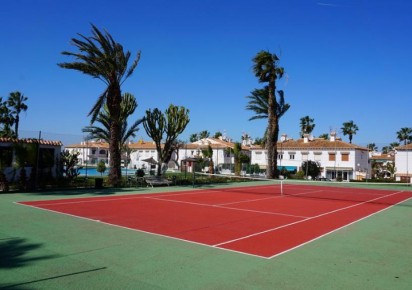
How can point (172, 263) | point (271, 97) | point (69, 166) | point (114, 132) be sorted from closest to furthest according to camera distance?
1. point (172, 263)
2. point (69, 166)
3. point (114, 132)
4. point (271, 97)

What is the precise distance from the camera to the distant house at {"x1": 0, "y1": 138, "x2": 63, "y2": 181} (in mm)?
21859

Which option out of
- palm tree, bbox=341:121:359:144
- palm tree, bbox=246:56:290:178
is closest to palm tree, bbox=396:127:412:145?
palm tree, bbox=341:121:359:144

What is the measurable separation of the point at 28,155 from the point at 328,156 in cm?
5140

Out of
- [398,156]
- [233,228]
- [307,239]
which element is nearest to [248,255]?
[307,239]

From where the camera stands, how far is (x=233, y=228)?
1106 cm

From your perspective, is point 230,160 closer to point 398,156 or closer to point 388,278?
point 398,156

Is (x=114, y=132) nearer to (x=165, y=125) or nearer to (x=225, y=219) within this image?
(x=165, y=125)

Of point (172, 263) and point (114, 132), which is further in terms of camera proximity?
point (114, 132)

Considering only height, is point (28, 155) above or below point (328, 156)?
below

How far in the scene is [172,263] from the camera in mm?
7074

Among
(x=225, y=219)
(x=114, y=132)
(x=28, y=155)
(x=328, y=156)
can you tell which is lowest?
(x=225, y=219)

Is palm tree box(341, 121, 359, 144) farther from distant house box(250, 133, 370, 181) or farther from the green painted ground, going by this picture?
the green painted ground

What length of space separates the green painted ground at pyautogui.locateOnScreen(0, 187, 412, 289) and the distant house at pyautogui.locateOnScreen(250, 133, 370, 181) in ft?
177

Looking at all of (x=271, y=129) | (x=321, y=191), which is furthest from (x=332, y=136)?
(x=321, y=191)
